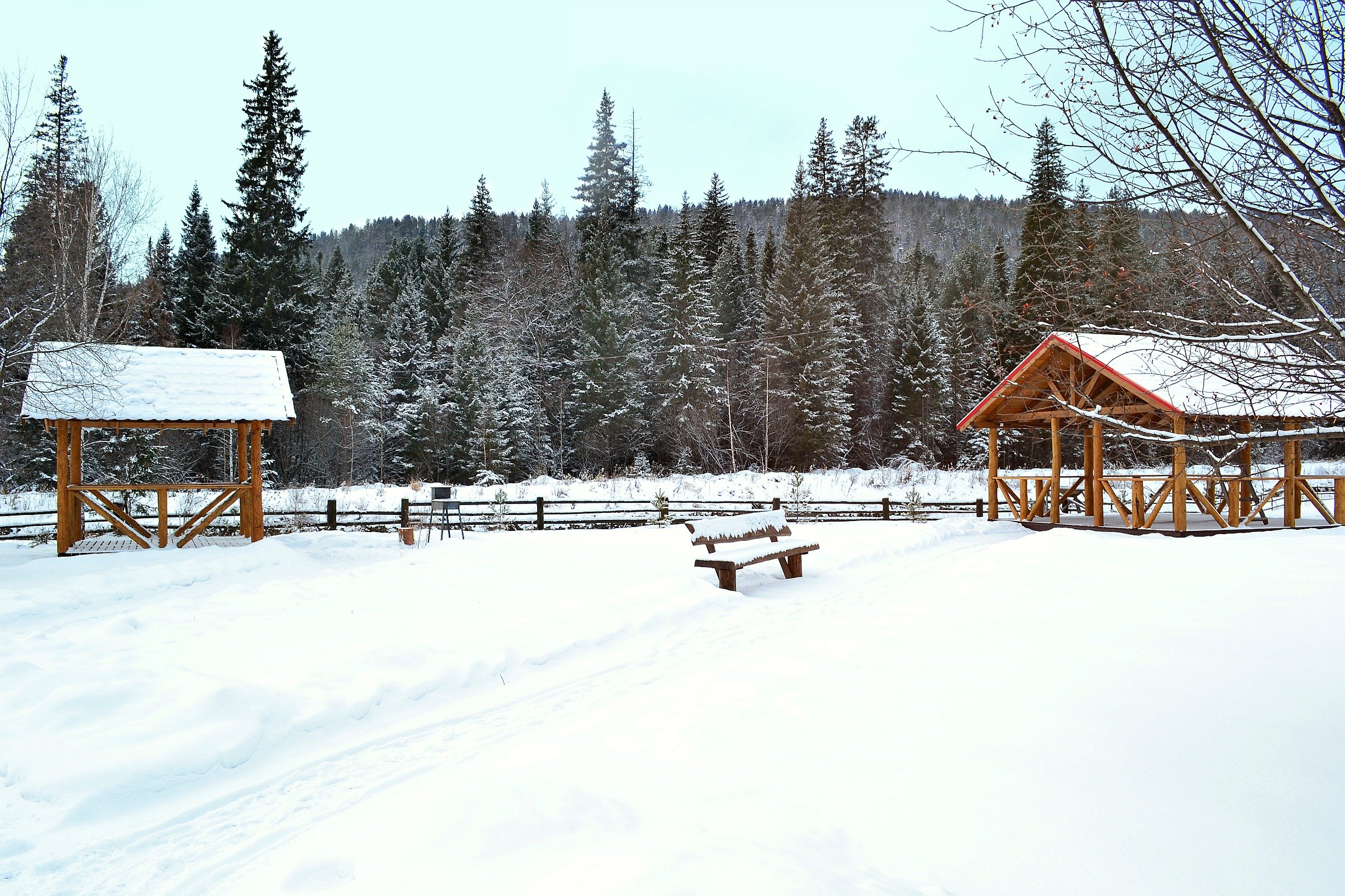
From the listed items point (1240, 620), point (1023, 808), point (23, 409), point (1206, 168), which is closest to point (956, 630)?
point (1240, 620)

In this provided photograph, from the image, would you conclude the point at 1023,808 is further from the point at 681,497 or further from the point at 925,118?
the point at 681,497

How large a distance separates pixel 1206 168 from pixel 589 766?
3.79 m

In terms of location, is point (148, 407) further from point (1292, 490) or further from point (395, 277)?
point (395, 277)

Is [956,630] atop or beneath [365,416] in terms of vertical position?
beneath

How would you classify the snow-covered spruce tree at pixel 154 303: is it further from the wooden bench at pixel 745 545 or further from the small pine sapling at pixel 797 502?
the small pine sapling at pixel 797 502

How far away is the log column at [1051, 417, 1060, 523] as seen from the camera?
15.3 m

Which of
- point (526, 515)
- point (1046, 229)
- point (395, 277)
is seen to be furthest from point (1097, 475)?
point (395, 277)

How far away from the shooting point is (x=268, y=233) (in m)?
29.5

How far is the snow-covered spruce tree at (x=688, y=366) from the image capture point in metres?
31.1

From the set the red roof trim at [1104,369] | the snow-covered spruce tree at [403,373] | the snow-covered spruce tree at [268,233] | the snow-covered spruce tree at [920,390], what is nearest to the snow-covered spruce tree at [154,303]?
the snow-covered spruce tree at [268,233]

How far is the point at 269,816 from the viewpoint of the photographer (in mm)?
3432

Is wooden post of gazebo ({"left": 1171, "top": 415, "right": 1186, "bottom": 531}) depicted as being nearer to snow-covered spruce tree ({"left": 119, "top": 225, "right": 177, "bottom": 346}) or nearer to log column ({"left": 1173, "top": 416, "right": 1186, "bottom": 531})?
log column ({"left": 1173, "top": 416, "right": 1186, "bottom": 531})

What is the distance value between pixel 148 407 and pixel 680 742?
12276 millimetres

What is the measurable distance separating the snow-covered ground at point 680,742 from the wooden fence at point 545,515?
351 inches
